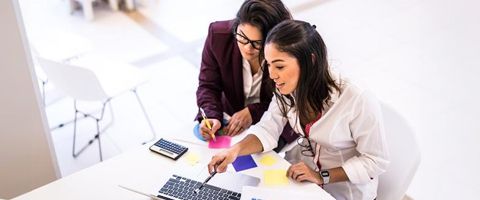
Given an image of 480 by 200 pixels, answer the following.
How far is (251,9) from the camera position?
183 centimetres

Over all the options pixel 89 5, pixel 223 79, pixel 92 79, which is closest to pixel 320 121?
pixel 223 79

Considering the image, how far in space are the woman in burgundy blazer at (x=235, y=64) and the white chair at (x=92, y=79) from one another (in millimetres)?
582

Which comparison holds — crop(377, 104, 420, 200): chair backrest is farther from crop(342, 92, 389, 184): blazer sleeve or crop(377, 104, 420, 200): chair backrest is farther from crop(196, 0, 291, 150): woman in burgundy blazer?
crop(196, 0, 291, 150): woman in burgundy blazer

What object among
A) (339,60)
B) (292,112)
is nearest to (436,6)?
(339,60)

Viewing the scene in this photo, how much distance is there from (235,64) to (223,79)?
0.14 meters

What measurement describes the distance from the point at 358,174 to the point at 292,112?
323mm

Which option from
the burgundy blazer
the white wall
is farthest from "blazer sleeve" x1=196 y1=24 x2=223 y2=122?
the white wall

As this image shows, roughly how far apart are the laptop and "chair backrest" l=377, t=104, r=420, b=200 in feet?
1.71

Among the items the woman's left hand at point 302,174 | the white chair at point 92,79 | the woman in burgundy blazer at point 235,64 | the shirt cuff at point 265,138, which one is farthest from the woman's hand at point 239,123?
the white chair at point 92,79

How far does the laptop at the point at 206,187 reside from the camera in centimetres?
161

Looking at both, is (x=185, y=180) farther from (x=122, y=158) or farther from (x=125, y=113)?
(x=125, y=113)

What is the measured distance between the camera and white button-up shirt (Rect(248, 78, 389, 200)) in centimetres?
164

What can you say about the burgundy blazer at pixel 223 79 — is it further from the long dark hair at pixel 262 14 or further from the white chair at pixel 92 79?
the white chair at pixel 92 79

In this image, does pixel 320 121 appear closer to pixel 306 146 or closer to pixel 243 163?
pixel 306 146
